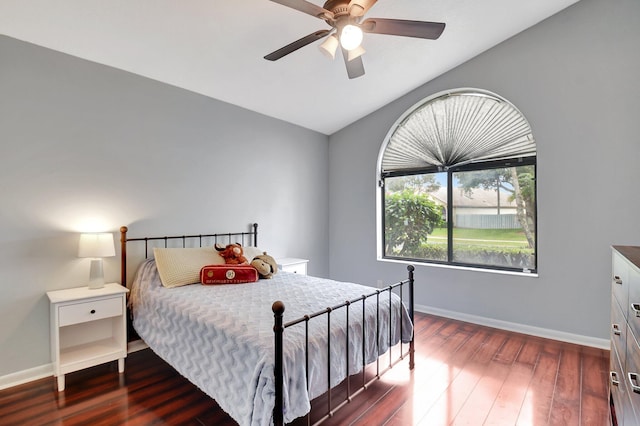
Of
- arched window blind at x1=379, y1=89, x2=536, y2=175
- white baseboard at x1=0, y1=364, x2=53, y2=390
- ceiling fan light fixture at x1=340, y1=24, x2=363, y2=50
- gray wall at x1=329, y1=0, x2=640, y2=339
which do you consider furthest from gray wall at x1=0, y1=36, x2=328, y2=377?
gray wall at x1=329, y1=0, x2=640, y2=339

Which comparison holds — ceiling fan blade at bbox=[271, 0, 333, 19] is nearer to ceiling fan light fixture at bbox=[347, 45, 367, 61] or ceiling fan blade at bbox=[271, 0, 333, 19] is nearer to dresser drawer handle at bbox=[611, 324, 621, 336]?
ceiling fan light fixture at bbox=[347, 45, 367, 61]

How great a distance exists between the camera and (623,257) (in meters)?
1.57

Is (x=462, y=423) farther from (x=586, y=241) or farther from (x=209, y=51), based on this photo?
(x=209, y=51)

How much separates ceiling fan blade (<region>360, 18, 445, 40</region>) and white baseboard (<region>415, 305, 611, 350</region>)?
303cm

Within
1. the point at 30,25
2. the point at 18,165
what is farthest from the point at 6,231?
the point at 30,25

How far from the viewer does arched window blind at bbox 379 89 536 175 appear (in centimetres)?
355

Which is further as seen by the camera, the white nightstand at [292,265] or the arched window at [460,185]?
the white nightstand at [292,265]

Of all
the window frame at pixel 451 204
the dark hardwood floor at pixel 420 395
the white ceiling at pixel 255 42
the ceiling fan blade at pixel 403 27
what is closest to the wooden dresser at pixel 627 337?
the dark hardwood floor at pixel 420 395

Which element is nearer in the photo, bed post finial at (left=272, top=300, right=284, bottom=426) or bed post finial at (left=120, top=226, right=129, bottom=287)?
bed post finial at (left=272, top=300, right=284, bottom=426)

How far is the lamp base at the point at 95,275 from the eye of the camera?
102 inches

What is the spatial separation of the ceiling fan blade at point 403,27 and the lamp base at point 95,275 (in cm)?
268

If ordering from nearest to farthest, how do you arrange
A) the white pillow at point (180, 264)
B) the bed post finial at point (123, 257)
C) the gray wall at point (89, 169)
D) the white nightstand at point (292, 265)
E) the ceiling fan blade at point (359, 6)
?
the ceiling fan blade at point (359, 6) < the gray wall at point (89, 169) < the white pillow at point (180, 264) < the bed post finial at point (123, 257) < the white nightstand at point (292, 265)

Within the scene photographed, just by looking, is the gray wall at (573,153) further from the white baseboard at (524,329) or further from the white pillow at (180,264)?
the white pillow at (180,264)

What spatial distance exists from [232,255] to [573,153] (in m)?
3.50
